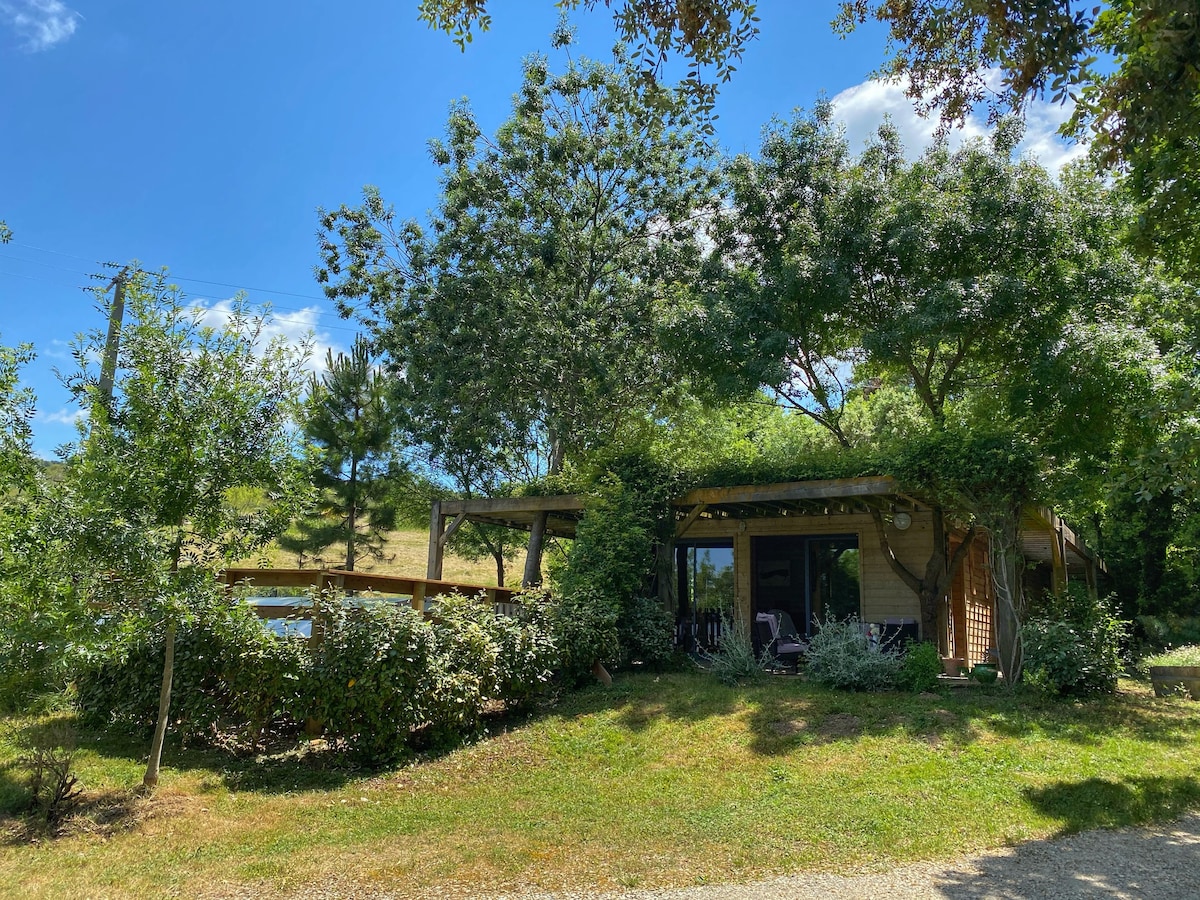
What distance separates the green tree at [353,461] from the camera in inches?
703

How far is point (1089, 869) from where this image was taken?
443 centimetres

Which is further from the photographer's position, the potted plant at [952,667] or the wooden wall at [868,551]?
the wooden wall at [868,551]

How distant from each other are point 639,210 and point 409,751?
50.2 ft

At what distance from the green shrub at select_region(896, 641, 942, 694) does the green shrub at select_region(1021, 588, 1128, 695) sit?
0.91m

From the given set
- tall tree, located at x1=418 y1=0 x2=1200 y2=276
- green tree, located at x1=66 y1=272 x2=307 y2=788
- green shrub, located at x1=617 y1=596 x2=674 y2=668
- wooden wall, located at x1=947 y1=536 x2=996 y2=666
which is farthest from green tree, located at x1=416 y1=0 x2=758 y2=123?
wooden wall, located at x1=947 y1=536 x2=996 y2=666

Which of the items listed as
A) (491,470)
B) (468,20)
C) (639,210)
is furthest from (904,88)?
(491,470)

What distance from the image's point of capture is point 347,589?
7770 mm

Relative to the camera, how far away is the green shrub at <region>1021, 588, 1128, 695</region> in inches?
318

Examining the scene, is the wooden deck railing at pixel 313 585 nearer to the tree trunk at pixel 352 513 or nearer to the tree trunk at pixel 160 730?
the tree trunk at pixel 160 730

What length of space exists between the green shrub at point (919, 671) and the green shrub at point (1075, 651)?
913mm

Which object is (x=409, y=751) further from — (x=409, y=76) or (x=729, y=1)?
(x=409, y=76)

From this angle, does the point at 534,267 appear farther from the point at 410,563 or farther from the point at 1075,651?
the point at 1075,651

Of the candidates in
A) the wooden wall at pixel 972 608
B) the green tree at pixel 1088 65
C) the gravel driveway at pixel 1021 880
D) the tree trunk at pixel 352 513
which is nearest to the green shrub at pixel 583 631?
the gravel driveway at pixel 1021 880

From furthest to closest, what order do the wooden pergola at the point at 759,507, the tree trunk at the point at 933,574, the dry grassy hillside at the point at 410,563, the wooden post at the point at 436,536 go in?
the dry grassy hillside at the point at 410,563 < the wooden post at the point at 436,536 < the tree trunk at the point at 933,574 < the wooden pergola at the point at 759,507
